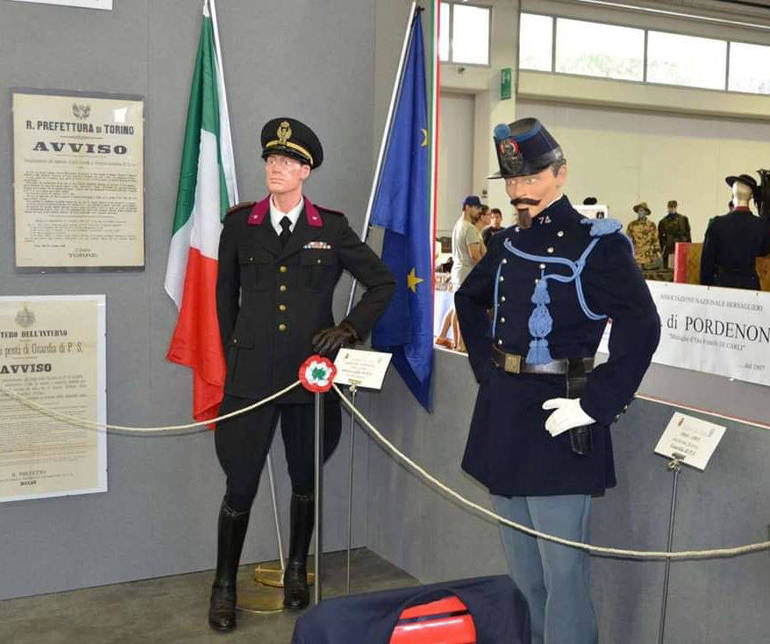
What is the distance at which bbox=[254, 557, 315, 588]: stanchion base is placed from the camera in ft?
11.9

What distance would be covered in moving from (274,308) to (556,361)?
1.14m

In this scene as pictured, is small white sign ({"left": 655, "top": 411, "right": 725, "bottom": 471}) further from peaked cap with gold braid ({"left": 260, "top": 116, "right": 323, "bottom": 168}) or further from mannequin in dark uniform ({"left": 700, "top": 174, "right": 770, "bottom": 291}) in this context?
mannequin in dark uniform ({"left": 700, "top": 174, "right": 770, "bottom": 291})

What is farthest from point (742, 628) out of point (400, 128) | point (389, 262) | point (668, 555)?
point (400, 128)

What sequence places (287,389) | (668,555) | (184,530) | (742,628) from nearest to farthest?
1. (668,555)
2. (742,628)
3. (287,389)
4. (184,530)

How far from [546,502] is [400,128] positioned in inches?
67.1

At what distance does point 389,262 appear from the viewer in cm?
358

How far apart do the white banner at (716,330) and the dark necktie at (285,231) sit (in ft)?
6.23

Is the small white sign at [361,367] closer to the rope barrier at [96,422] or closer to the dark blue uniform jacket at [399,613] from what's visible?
the rope barrier at [96,422]

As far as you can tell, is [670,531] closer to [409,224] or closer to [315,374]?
[315,374]

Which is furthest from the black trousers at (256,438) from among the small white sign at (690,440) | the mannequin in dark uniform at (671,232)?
the mannequin in dark uniform at (671,232)

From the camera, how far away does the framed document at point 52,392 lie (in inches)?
132

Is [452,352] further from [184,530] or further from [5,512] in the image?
[5,512]

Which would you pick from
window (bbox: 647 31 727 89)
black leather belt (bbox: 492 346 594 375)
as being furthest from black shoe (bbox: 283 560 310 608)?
window (bbox: 647 31 727 89)

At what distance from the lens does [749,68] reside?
51.1ft
